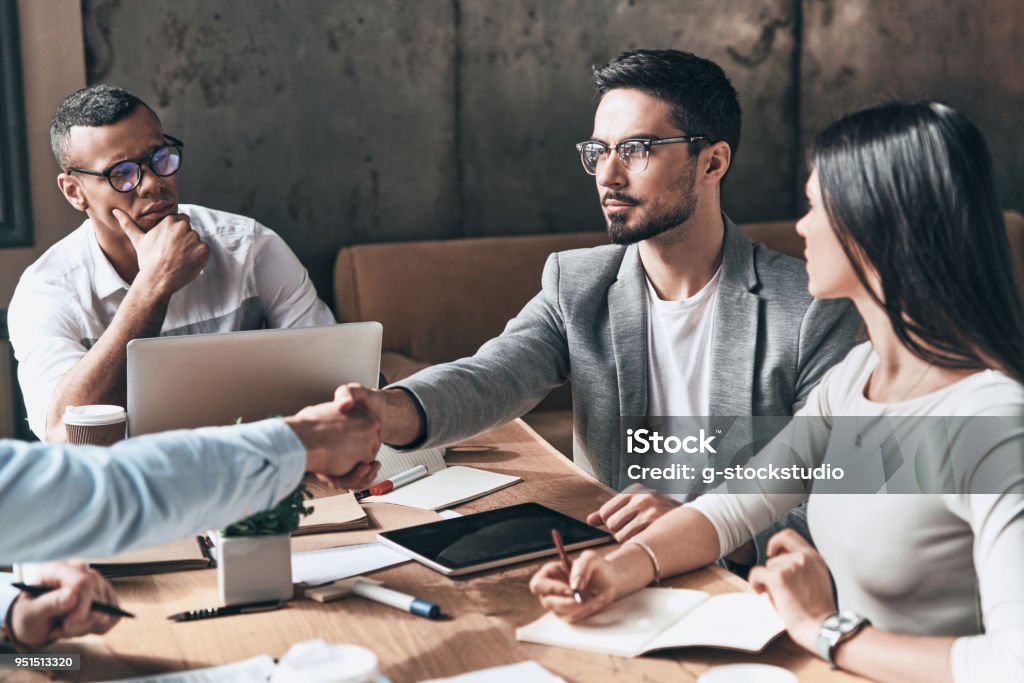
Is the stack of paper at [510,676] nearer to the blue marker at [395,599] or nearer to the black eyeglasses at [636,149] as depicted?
the blue marker at [395,599]

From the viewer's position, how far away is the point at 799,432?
1544 millimetres

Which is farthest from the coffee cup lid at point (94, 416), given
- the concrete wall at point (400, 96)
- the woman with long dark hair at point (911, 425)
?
the concrete wall at point (400, 96)

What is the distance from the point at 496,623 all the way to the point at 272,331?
0.61m

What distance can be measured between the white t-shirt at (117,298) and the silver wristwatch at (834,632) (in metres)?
1.55

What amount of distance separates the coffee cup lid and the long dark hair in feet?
4.00

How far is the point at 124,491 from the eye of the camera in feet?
3.59

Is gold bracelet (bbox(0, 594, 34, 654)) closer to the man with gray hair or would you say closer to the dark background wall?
the man with gray hair


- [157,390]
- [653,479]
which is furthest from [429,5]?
[157,390]

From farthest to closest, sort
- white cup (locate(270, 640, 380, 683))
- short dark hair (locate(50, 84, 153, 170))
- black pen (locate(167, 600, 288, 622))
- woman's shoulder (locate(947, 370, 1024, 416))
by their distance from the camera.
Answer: short dark hair (locate(50, 84, 153, 170))
black pen (locate(167, 600, 288, 622))
woman's shoulder (locate(947, 370, 1024, 416))
white cup (locate(270, 640, 380, 683))

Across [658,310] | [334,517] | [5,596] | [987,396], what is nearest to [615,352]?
[658,310]

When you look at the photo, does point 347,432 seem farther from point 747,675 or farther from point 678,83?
point 678,83

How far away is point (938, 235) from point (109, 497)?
3.17ft

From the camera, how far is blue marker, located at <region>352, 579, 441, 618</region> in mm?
1274

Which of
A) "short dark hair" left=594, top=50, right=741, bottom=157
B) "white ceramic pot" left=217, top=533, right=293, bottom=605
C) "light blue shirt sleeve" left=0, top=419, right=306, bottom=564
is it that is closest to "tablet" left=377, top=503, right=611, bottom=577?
"white ceramic pot" left=217, top=533, right=293, bottom=605
